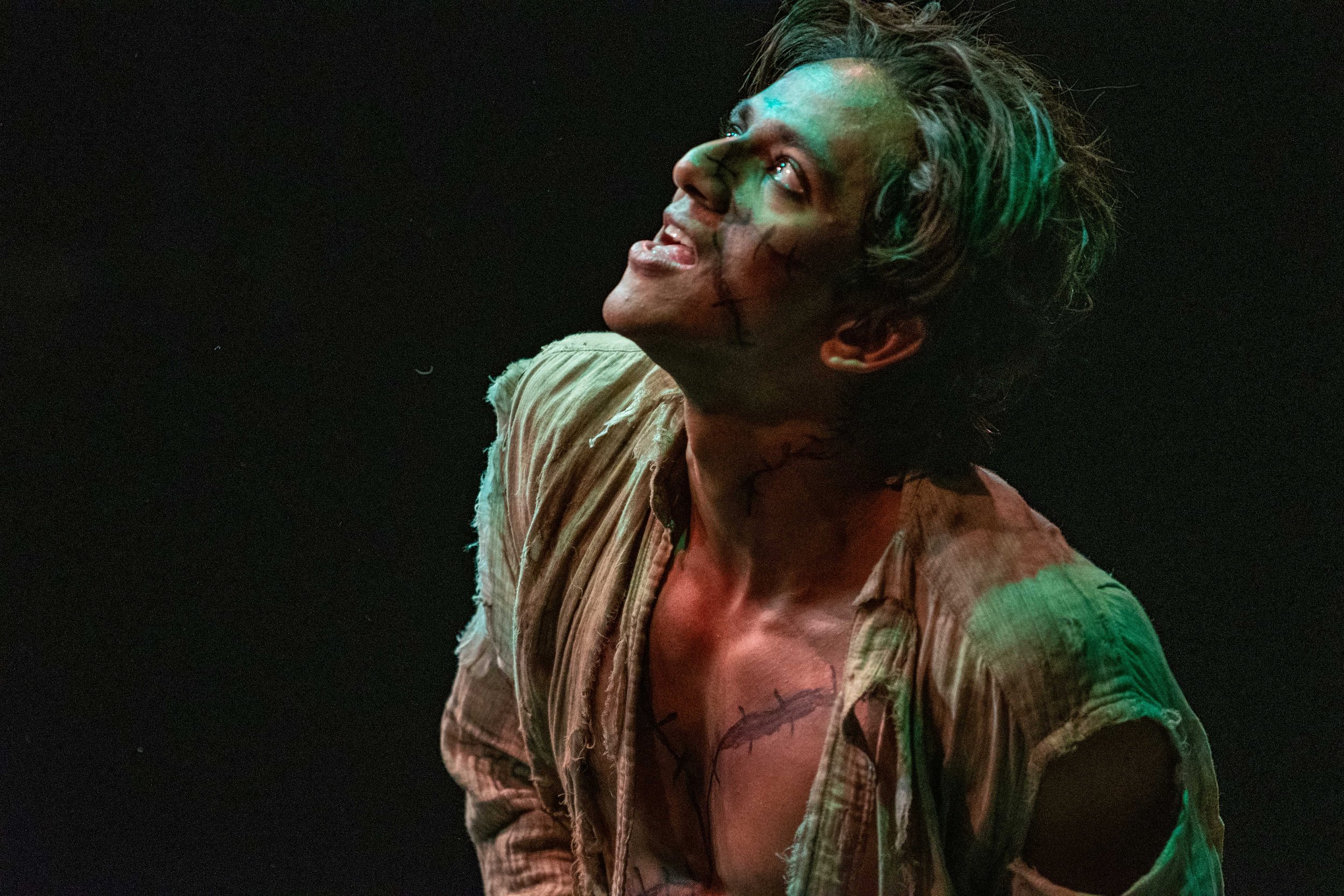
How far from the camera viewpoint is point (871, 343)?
1.31 metres

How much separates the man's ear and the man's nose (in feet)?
0.48

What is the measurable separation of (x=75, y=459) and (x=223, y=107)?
53 centimetres

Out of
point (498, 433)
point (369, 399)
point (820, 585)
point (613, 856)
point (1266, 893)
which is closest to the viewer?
point (820, 585)

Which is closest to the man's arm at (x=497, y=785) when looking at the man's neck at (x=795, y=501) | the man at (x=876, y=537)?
the man at (x=876, y=537)

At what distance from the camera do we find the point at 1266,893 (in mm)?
1801

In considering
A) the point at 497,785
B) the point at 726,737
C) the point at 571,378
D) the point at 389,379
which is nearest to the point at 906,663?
the point at 726,737

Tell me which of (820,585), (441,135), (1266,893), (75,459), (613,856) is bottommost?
(1266,893)

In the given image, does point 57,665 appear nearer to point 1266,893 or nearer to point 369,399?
point 369,399

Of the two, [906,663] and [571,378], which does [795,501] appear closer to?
[906,663]

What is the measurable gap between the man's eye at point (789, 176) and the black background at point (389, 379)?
0.99 feet

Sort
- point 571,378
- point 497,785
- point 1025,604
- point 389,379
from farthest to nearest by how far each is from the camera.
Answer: point 389,379
point 497,785
point 571,378
point 1025,604

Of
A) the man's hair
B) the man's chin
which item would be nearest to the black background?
the man's hair

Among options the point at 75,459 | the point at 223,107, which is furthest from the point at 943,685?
the point at 75,459

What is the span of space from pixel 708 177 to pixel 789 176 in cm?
7
